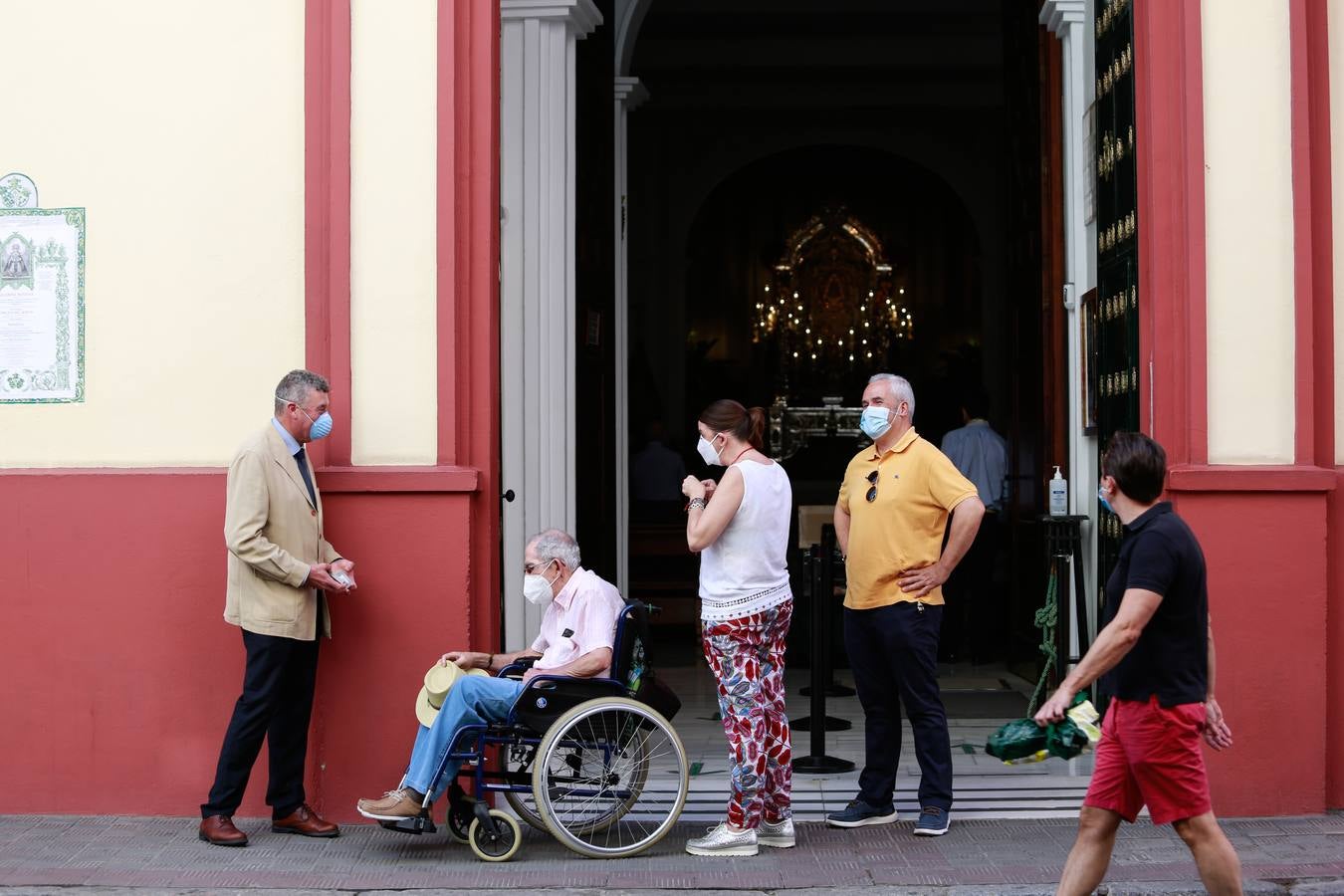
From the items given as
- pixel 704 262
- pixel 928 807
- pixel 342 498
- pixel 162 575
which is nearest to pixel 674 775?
pixel 928 807

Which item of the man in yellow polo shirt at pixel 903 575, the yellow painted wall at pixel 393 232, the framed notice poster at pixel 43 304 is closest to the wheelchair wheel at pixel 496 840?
the man in yellow polo shirt at pixel 903 575

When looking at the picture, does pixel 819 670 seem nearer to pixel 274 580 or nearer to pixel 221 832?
pixel 274 580

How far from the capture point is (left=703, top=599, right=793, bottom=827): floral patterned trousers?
18.8ft

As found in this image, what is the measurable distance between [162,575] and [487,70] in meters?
2.40

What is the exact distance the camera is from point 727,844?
575 centimetres

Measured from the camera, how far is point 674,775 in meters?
6.67

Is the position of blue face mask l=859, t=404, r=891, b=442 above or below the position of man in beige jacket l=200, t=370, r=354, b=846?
above

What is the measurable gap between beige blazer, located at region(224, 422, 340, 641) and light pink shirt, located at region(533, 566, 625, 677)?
3.02ft

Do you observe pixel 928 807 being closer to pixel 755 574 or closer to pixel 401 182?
pixel 755 574

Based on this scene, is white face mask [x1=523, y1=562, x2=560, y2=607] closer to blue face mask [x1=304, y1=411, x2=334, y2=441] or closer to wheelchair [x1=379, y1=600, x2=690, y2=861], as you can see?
wheelchair [x1=379, y1=600, x2=690, y2=861]

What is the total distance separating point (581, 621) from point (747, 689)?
2.14 feet

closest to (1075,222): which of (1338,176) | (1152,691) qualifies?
(1338,176)

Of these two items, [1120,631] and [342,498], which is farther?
[342,498]

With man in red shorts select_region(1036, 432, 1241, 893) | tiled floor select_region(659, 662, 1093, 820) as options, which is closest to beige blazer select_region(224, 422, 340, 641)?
tiled floor select_region(659, 662, 1093, 820)
